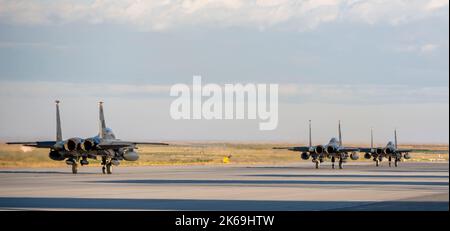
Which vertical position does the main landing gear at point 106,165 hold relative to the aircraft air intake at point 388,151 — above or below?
below

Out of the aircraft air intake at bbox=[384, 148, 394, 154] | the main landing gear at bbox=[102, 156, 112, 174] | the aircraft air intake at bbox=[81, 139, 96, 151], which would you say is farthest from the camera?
the aircraft air intake at bbox=[384, 148, 394, 154]

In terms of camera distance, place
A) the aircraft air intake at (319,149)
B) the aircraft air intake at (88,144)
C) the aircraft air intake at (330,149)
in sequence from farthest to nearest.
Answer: the aircraft air intake at (319,149) → the aircraft air intake at (330,149) → the aircraft air intake at (88,144)

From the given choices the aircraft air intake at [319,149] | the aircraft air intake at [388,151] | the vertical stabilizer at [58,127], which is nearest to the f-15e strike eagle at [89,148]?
the vertical stabilizer at [58,127]

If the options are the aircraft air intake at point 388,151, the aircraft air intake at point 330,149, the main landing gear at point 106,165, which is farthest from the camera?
the aircraft air intake at point 388,151

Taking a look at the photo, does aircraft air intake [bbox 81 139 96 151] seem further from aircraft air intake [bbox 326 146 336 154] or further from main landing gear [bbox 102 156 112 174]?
aircraft air intake [bbox 326 146 336 154]

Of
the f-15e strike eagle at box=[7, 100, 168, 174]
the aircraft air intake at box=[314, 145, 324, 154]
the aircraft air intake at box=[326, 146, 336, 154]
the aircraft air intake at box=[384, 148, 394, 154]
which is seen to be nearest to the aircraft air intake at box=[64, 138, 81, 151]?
the f-15e strike eagle at box=[7, 100, 168, 174]

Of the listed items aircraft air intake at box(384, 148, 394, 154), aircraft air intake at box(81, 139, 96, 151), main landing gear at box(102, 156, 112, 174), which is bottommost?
main landing gear at box(102, 156, 112, 174)

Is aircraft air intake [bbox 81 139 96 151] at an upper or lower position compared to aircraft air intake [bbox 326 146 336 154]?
upper

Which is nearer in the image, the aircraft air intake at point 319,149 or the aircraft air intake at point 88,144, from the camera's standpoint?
the aircraft air intake at point 88,144

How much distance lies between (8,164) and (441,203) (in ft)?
192

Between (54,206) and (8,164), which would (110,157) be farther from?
(54,206)

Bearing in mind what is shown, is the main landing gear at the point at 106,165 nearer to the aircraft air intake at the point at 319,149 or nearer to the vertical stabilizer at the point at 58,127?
the vertical stabilizer at the point at 58,127

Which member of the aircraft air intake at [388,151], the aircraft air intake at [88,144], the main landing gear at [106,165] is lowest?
the main landing gear at [106,165]

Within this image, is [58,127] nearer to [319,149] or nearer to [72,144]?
[72,144]
